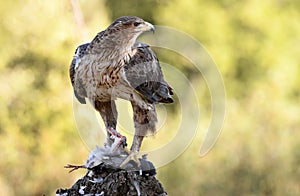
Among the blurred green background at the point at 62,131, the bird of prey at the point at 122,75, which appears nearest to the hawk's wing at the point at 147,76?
the bird of prey at the point at 122,75

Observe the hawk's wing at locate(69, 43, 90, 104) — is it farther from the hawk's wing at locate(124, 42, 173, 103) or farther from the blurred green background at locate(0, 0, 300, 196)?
the blurred green background at locate(0, 0, 300, 196)

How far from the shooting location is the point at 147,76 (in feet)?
8.92

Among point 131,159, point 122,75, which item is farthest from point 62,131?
point 131,159

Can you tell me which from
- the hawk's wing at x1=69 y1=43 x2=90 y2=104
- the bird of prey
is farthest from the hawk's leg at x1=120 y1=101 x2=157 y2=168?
the hawk's wing at x1=69 y1=43 x2=90 y2=104

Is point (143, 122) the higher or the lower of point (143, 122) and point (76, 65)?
the lower

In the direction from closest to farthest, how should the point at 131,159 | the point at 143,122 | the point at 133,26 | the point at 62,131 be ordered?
the point at 131,159
the point at 133,26
the point at 143,122
the point at 62,131

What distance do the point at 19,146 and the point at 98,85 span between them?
5.39 m

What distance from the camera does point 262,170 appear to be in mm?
7273

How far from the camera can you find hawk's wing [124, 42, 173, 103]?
2.64 meters

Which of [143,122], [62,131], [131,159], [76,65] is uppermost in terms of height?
[62,131]

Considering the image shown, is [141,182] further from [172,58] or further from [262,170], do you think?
[172,58]

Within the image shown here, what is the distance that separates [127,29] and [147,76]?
26 centimetres

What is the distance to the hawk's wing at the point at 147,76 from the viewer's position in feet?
8.68

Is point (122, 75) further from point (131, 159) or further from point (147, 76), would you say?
point (131, 159)
